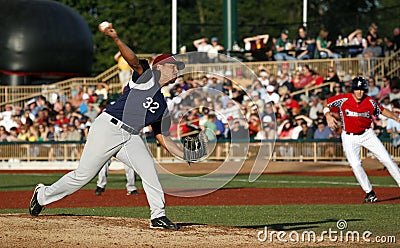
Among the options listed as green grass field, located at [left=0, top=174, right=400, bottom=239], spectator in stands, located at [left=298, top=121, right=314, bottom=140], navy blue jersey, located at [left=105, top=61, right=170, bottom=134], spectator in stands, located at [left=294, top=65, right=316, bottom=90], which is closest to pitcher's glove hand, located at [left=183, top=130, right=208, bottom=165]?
navy blue jersey, located at [left=105, top=61, right=170, bottom=134]

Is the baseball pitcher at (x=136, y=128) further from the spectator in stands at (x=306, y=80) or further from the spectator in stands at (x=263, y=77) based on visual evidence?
the spectator in stands at (x=306, y=80)

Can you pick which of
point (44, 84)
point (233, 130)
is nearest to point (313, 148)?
point (233, 130)

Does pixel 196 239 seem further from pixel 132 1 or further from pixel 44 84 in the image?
pixel 132 1

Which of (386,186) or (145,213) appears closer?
(145,213)

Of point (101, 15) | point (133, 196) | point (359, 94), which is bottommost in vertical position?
point (133, 196)

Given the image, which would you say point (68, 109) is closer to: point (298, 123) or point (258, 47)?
point (258, 47)

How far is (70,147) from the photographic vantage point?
2755cm

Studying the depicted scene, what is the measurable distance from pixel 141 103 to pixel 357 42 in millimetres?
21673

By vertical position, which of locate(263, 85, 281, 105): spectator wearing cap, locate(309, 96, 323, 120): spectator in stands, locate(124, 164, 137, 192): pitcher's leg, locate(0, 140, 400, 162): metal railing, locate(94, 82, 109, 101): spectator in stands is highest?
locate(94, 82, 109, 101): spectator in stands

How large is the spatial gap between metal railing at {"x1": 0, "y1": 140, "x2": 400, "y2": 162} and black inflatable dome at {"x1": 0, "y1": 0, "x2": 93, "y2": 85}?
31.4 feet

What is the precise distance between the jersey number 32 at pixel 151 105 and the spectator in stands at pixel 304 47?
71.5 ft

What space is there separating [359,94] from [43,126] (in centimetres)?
1768

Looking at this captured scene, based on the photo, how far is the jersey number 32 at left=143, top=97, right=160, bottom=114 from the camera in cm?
944

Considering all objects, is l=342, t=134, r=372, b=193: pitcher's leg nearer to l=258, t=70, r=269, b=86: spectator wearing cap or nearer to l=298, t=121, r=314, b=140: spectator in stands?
l=298, t=121, r=314, b=140: spectator in stands
